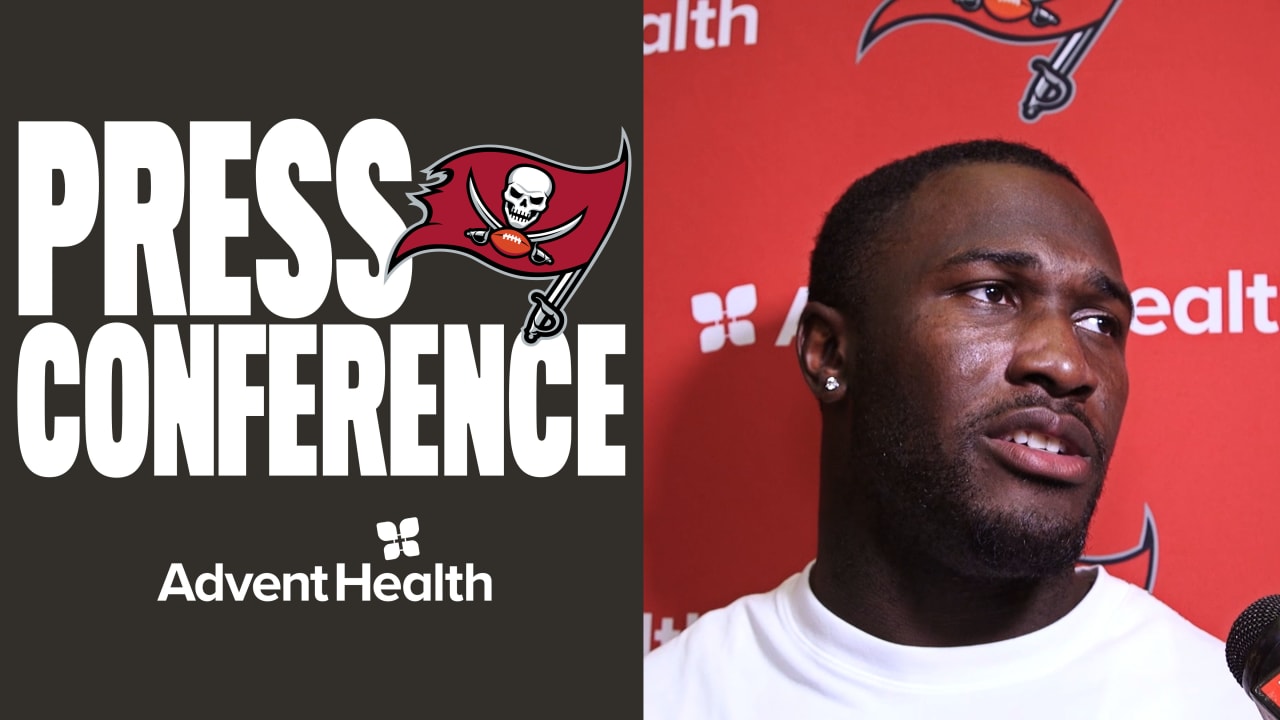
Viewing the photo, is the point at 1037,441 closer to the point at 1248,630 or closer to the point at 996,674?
the point at 996,674

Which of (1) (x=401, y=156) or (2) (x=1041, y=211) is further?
(1) (x=401, y=156)

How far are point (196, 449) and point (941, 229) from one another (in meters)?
1.25

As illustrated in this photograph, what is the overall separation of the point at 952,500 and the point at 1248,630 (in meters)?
0.48

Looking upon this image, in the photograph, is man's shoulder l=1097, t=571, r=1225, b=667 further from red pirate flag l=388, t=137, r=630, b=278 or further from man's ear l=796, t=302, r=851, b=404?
red pirate flag l=388, t=137, r=630, b=278

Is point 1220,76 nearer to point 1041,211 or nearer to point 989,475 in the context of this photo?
point 1041,211

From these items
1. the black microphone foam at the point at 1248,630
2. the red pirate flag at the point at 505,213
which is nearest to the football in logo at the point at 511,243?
the red pirate flag at the point at 505,213

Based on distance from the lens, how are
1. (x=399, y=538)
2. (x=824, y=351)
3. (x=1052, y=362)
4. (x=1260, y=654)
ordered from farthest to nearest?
(x=399, y=538)
(x=824, y=351)
(x=1052, y=362)
(x=1260, y=654)

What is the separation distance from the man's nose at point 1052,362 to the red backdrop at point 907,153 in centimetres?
53

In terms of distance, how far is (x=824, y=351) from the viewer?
1.78 m

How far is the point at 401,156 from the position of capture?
6.97 ft

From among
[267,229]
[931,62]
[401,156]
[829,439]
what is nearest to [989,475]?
[829,439]

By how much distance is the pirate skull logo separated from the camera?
7.01ft

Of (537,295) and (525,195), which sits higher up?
(525,195)

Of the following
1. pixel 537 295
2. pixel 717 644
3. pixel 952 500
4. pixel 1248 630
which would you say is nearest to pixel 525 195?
pixel 537 295
